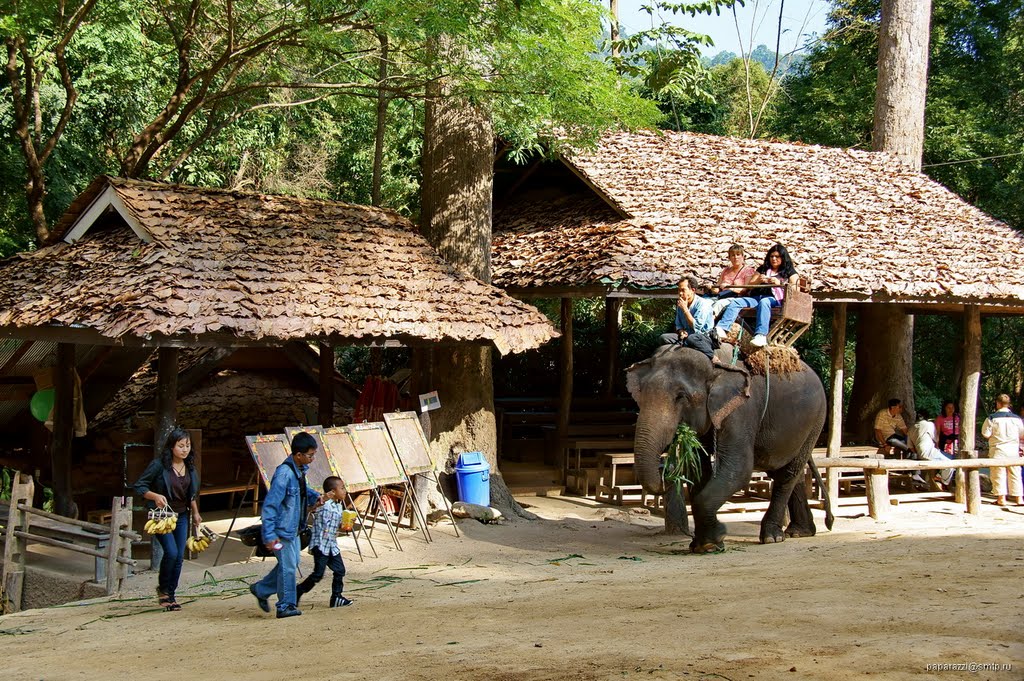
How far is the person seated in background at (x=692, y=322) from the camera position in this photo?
36.1 feet

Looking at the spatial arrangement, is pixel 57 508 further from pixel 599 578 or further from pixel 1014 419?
pixel 1014 419

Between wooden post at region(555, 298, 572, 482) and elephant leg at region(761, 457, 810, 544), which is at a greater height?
wooden post at region(555, 298, 572, 482)

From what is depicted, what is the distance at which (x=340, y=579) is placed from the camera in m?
8.61

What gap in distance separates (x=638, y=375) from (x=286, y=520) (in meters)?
4.25

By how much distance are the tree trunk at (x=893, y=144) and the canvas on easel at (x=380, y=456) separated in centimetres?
1042

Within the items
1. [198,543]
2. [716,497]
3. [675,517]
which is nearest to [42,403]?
[198,543]

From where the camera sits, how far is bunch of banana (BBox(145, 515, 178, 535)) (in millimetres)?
8305

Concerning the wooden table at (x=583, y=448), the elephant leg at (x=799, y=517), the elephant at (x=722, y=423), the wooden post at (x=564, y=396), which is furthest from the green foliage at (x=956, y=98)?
the elephant at (x=722, y=423)

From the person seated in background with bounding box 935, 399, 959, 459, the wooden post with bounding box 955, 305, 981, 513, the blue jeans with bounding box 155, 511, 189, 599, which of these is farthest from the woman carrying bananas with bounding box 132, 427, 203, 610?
the person seated in background with bounding box 935, 399, 959, 459

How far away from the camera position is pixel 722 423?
36.1 ft

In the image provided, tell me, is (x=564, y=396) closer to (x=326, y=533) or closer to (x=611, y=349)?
(x=611, y=349)

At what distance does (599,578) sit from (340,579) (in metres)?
2.42

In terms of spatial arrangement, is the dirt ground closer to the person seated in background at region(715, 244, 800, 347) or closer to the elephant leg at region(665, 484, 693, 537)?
the elephant leg at region(665, 484, 693, 537)

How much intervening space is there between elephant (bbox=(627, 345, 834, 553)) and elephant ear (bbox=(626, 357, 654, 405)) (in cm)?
1
